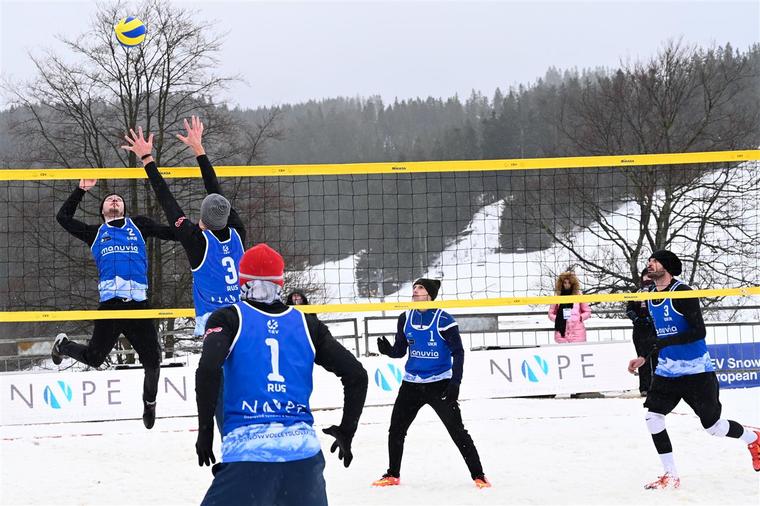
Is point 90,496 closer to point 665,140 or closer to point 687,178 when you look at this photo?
point 687,178

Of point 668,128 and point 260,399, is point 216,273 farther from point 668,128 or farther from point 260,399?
point 668,128

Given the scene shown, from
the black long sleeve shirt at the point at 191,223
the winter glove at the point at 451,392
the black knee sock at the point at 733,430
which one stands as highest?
the black long sleeve shirt at the point at 191,223

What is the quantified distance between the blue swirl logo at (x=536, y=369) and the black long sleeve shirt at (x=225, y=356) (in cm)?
881

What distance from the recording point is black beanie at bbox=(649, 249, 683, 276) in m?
7.54

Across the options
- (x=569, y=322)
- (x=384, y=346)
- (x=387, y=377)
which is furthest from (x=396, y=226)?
(x=384, y=346)

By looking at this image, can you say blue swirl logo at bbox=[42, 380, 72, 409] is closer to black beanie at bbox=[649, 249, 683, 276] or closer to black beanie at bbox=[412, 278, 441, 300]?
black beanie at bbox=[412, 278, 441, 300]

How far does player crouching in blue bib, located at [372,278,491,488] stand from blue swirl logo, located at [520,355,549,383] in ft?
17.3

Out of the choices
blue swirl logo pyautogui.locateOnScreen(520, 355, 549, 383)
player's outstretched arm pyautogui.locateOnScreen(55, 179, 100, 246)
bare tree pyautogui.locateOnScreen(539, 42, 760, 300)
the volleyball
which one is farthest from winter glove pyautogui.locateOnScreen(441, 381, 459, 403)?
bare tree pyautogui.locateOnScreen(539, 42, 760, 300)

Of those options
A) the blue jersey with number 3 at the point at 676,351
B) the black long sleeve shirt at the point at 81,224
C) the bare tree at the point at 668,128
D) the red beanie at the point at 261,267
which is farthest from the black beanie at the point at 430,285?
the bare tree at the point at 668,128

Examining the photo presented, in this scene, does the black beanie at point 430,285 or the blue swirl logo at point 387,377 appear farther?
the blue swirl logo at point 387,377

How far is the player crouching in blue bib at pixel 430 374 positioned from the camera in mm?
7586

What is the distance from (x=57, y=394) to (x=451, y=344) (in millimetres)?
6709

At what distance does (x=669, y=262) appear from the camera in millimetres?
7566

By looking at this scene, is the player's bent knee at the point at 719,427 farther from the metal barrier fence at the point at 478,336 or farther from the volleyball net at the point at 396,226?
the metal barrier fence at the point at 478,336
